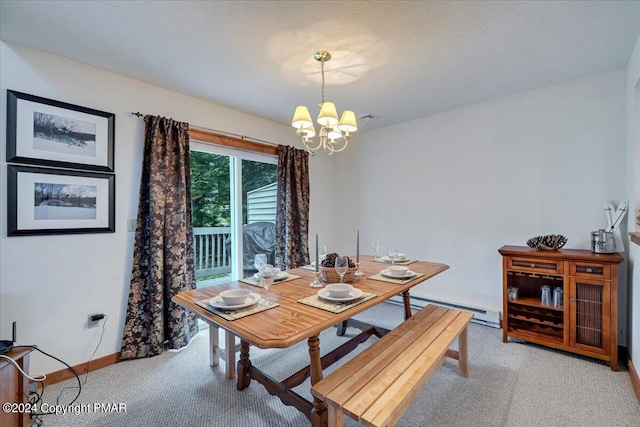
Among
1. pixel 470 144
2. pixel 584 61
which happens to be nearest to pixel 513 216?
pixel 470 144

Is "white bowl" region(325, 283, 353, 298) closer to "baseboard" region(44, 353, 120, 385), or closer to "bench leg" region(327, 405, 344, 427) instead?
"bench leg" region(327, 405, 344, 427)

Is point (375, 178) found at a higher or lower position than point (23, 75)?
lower

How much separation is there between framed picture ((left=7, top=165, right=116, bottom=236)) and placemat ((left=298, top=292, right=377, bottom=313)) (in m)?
1.90

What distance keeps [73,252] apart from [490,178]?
3.97 metres

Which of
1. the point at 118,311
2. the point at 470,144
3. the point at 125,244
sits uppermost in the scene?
the point at 470,144

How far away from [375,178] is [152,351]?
328 centimetres

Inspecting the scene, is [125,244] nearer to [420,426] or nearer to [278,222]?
[278,222]

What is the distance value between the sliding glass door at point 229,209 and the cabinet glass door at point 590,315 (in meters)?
3.12

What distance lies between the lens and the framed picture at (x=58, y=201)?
194 cm

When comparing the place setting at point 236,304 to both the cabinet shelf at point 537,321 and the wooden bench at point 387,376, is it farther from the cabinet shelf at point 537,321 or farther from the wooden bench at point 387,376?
the cabinet shelf at point 537,321

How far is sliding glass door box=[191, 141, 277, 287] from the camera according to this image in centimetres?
305

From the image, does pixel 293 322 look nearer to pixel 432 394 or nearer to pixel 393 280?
pixel 393 280

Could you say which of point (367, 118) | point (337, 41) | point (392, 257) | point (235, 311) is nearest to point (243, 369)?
point (235, 311)

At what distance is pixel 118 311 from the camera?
237cm
